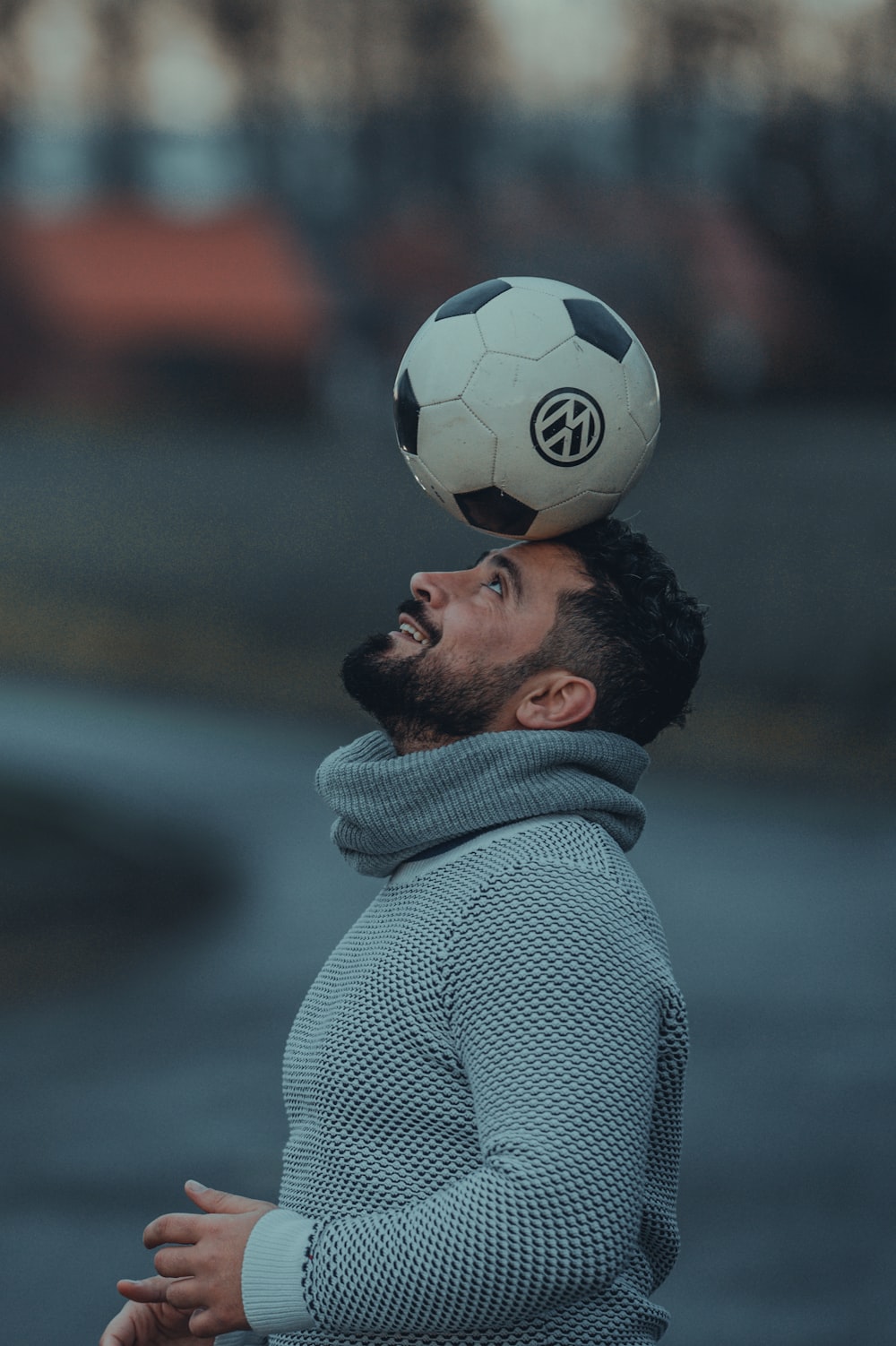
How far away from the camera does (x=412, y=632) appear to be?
89.7 inches

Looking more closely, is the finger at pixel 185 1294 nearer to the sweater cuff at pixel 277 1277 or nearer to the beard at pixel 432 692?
the sweater cuff at pixel 277 1277

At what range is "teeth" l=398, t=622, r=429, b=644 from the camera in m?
2.25

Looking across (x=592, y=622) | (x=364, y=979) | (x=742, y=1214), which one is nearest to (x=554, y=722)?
(x=592, y=622)

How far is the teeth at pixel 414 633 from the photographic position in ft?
7.39

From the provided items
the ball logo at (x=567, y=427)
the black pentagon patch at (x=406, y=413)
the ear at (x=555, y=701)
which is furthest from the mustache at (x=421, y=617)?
the black pentagon patch at (x=406, y=413)

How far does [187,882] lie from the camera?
833 cm

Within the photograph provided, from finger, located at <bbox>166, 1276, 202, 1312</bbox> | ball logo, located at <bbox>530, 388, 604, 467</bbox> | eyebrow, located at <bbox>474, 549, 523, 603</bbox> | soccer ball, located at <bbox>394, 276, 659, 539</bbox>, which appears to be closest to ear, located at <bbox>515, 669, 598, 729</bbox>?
eyebrow, located at <bbox>474, 549, 523, 603</bbox>

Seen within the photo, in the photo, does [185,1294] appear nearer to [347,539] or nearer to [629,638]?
[629,638]

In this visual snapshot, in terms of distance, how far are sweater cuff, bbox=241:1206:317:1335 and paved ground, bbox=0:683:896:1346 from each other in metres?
2.91

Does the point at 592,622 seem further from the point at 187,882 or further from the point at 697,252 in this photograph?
the point at 697,252

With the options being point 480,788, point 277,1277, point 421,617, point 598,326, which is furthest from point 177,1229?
point 598,326

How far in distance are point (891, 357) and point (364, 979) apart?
740 inches

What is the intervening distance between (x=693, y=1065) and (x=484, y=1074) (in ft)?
14.3

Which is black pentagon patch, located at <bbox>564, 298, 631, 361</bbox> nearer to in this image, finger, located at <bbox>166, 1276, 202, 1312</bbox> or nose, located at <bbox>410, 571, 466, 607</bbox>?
nose, located at <bbox>410, 571, 466, 607</bbox>
